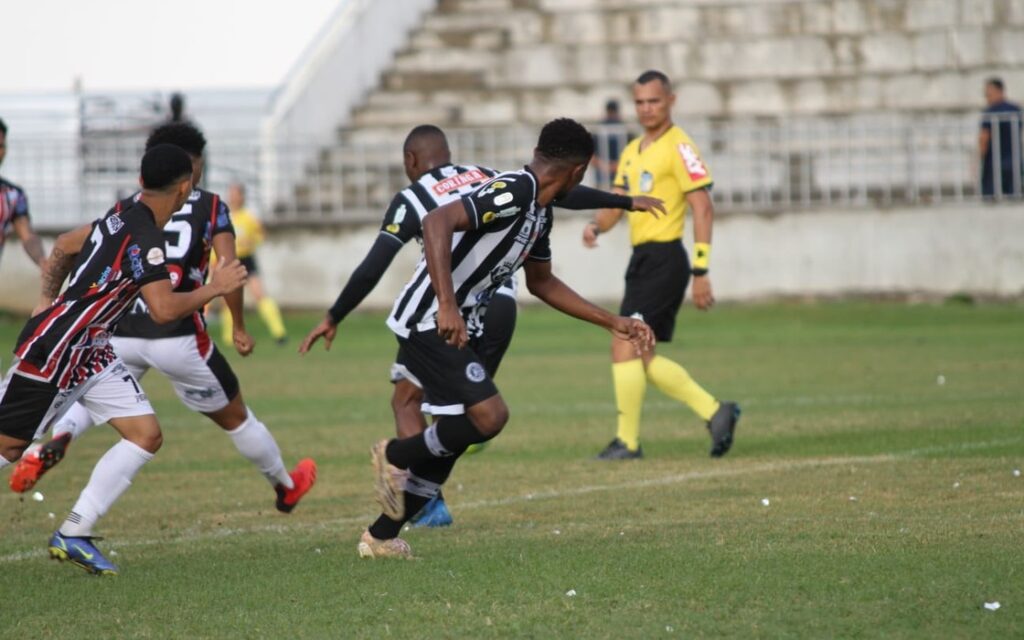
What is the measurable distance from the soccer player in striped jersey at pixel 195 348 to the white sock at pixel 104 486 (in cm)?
110

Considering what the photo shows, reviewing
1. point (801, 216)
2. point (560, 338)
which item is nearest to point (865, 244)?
point (801, 216)

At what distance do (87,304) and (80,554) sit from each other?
3.63 ft

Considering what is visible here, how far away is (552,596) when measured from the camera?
6.38m

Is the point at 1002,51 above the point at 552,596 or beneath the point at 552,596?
above

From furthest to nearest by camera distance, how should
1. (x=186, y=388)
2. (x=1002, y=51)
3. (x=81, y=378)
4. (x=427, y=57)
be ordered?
(x=427, y=57) → (x=1002, y=51) → (x=186, y=388) → (x=81, y=378)

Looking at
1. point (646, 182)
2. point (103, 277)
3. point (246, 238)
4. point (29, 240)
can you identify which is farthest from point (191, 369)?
point (246, 238)

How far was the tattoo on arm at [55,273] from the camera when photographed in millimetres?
7840

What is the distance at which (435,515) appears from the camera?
8.52 metres

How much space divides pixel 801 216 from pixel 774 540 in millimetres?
17494

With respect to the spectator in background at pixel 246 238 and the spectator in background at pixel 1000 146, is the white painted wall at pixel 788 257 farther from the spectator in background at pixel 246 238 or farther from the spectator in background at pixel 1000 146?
the spectator in background at pixel 246 238

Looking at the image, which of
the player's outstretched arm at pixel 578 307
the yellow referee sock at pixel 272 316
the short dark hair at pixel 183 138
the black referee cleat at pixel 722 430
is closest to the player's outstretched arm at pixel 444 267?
the player's outstretched arm at pixel 578 307

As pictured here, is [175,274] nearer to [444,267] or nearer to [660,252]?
[444,267]

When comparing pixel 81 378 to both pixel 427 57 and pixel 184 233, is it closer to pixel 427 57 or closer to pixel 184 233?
pixel 184 233

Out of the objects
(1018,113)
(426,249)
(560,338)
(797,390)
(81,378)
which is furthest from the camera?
(1018,113)
